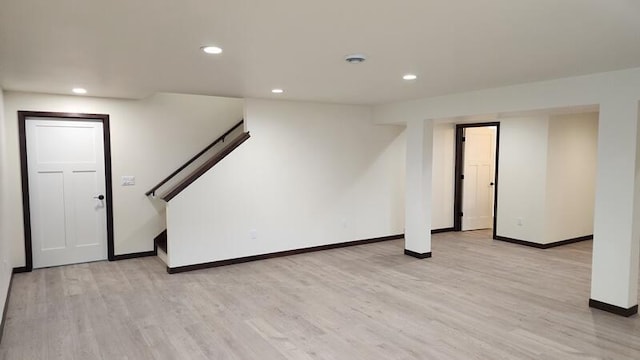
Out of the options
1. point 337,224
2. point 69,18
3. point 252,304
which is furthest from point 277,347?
point 337,224

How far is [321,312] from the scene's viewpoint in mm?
3799

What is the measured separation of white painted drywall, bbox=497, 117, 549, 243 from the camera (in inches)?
244

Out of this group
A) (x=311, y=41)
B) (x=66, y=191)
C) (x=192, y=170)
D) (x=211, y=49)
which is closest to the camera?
(x=311, y=41)

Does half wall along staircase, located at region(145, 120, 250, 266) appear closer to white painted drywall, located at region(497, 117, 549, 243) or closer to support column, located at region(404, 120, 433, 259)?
support column, located at region(404, 120, 433, 259)

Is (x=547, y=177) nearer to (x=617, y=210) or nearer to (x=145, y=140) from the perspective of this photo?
(x=617, y=210)

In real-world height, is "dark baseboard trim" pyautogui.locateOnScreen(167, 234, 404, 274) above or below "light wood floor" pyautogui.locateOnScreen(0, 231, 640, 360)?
above

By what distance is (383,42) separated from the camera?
8.76 feet

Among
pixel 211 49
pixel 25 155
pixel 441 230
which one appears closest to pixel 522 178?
pixel 441 230

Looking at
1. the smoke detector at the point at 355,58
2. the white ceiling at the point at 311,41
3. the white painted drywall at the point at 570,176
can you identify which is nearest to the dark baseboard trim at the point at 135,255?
the white ceiling at the point at 311,41

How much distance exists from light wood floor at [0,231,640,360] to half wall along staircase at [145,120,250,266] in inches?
Answer: 34.0

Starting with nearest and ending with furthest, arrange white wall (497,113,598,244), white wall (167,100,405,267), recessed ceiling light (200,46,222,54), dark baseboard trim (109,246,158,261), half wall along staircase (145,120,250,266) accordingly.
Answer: recessed ceiling light (200,46,222,54), half wall along staircase (145,120,250,266), white wall (167,100,405,267), dark baseboard trim (109,246,158,261), white wall (497,113,598,244)

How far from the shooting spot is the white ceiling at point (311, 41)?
2047mm

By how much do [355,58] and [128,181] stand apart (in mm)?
3904

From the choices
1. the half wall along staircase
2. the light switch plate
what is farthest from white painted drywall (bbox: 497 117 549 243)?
the light switch plate
